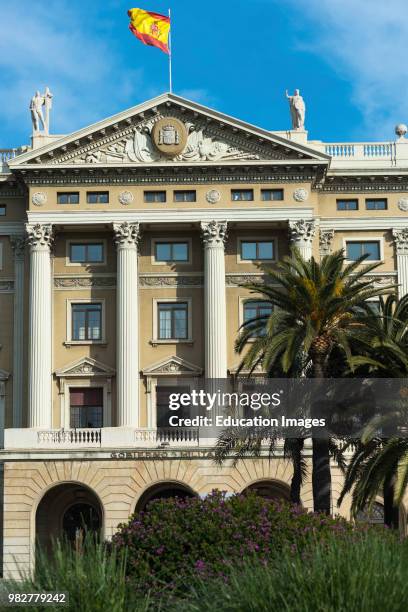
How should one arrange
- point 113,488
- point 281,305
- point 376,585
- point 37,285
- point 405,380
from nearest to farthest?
point 376,585, point 405,380, point 281,305, point 113,488, point 37,285

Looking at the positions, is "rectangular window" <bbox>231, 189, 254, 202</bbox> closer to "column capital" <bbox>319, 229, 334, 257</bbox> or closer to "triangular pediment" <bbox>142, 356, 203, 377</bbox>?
"column capital" <bbox>319, 229, 334, 257</bbox>

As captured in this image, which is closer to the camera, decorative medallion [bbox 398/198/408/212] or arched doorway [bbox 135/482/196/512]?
arched doorway [bbox 135/482/196/512]

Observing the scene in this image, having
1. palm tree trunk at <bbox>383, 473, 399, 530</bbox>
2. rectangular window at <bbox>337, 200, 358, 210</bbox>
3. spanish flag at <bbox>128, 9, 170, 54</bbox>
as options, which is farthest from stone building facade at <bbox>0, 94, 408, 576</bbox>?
palm tree trunk at <bbox>383, 473, 399, 530</bbox>

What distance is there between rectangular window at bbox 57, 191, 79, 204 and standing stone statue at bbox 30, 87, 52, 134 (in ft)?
13.5

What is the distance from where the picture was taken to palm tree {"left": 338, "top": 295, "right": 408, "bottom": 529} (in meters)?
41.6

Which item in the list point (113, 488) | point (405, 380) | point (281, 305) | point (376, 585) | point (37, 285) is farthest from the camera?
point (37, 285)

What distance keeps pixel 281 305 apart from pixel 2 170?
2813cm

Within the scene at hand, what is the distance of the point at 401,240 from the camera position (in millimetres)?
70250

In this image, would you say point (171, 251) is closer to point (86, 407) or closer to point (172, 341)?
point (172, 341)

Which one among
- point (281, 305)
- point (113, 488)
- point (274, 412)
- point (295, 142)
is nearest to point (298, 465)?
point (274, 412)

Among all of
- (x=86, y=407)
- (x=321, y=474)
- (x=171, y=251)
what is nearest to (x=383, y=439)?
(x=321, y=474)

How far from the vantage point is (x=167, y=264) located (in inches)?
2736

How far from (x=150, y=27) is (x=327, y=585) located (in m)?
51.3

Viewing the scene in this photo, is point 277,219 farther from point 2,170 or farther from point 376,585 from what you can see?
point 376,585
